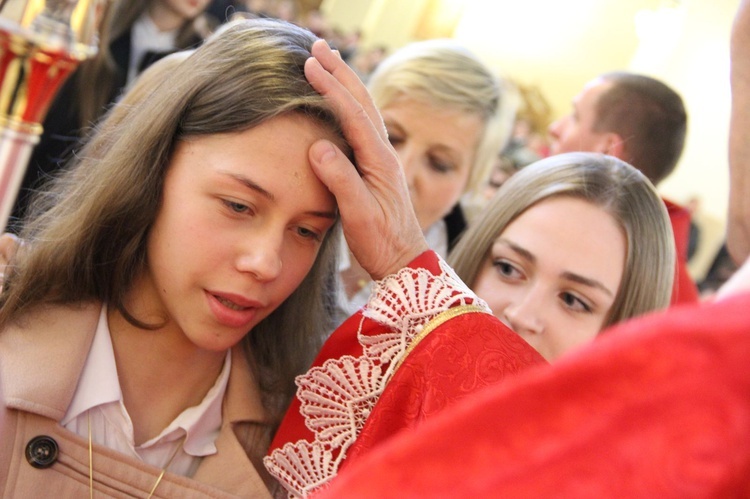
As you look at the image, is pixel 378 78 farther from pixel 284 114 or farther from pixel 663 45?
pixel 663 45

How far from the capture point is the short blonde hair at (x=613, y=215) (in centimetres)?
176

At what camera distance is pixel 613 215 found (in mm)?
1771

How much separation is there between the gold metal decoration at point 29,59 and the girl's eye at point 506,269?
1.02 meters

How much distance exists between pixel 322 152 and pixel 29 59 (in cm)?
46

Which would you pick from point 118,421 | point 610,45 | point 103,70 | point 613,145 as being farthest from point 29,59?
point 610,45

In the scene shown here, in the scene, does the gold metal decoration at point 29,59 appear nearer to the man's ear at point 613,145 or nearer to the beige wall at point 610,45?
the man's ear at point 613,145

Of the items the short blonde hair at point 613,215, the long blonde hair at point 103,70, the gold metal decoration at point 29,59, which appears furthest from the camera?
the long blonde hair at point 103,70

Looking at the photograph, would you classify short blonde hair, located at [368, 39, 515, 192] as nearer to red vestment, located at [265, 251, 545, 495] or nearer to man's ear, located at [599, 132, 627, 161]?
man's ear, located at [599, 132, 627, 161]

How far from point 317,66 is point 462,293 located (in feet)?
1.41

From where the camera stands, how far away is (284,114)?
4.33ft

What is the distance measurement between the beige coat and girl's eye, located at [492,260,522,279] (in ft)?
2.21

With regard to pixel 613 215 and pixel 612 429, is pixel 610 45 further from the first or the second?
pixel 612 429

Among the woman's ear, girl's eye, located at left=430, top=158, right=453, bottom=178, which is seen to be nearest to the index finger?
the woman's ear

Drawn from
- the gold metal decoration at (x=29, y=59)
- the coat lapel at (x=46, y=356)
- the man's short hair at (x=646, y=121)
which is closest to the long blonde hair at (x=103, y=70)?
the coat lapel at (x=46, y=356)
